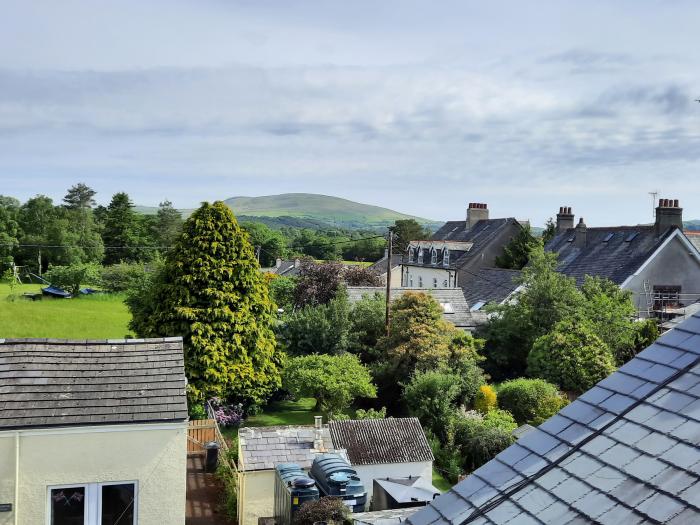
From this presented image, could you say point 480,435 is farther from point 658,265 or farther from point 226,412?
point 658,265

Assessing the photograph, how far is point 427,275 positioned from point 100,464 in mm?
45556

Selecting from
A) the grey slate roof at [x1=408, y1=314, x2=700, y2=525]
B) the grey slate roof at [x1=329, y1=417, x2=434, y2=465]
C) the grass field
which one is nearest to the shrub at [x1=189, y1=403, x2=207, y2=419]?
the grey slate roof at [x1=329, y1=417, x2=434, y2=465]

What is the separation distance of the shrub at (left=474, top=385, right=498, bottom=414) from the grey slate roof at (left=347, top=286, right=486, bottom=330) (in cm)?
675

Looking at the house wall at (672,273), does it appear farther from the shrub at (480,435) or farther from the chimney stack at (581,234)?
the shrub at (480,435)

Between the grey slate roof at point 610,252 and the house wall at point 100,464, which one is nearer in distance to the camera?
the house wall at point 100,464

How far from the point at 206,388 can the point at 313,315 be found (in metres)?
6.58

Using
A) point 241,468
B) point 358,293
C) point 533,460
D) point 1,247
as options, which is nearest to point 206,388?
point 241,468

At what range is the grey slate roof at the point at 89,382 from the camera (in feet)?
35.8

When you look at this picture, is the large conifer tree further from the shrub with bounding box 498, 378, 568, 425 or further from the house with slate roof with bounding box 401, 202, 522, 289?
the house with slate roof with bounding box 401, 202, 522, 289

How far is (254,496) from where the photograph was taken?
1627 cm

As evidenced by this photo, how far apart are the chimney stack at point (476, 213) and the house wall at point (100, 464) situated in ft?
162

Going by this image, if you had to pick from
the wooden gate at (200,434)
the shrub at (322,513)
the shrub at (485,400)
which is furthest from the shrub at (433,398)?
the shrub at (322,513)

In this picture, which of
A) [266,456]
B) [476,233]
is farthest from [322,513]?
[476,233]

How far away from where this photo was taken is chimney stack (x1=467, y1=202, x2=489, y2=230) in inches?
2295
